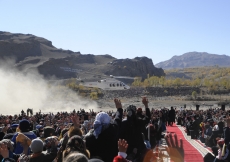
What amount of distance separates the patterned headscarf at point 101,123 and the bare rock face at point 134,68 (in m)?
158

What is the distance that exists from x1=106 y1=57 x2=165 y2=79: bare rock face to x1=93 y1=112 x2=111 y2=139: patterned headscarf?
519 feet

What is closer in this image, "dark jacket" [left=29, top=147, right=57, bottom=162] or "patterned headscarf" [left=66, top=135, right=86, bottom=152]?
"patterned headscarf" [left=66, top=135, right=86, bottom=152]

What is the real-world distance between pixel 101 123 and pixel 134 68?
16910cm

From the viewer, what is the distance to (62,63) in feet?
519

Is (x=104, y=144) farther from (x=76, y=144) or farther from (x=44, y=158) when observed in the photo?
(x=76, y=144)

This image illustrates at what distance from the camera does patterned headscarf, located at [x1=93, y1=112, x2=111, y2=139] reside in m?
5.05

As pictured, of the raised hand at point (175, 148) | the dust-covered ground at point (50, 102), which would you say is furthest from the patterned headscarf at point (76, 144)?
the dust-covered ground at point (50, 102)

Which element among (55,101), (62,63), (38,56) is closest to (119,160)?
(55,101)

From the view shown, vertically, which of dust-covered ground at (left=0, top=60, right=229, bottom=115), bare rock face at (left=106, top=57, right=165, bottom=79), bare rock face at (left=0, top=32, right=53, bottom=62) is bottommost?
dust-covered ground at (left=0, top=60, right=229, bottom=115)

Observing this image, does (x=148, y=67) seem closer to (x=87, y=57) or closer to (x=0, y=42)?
(x=87, y=57)

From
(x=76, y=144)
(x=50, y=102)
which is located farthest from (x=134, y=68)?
(x=76, y=144)

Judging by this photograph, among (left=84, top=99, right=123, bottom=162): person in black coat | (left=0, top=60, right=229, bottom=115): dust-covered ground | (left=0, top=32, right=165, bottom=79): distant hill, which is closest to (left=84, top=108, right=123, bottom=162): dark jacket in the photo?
(left=84, top=99, right=123, bottom=162): person in black coat

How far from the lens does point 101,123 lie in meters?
5.08

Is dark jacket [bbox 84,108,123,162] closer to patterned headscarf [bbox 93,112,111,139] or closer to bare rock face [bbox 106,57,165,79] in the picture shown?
patterned headscarf [bbox 93,112,111,139]
